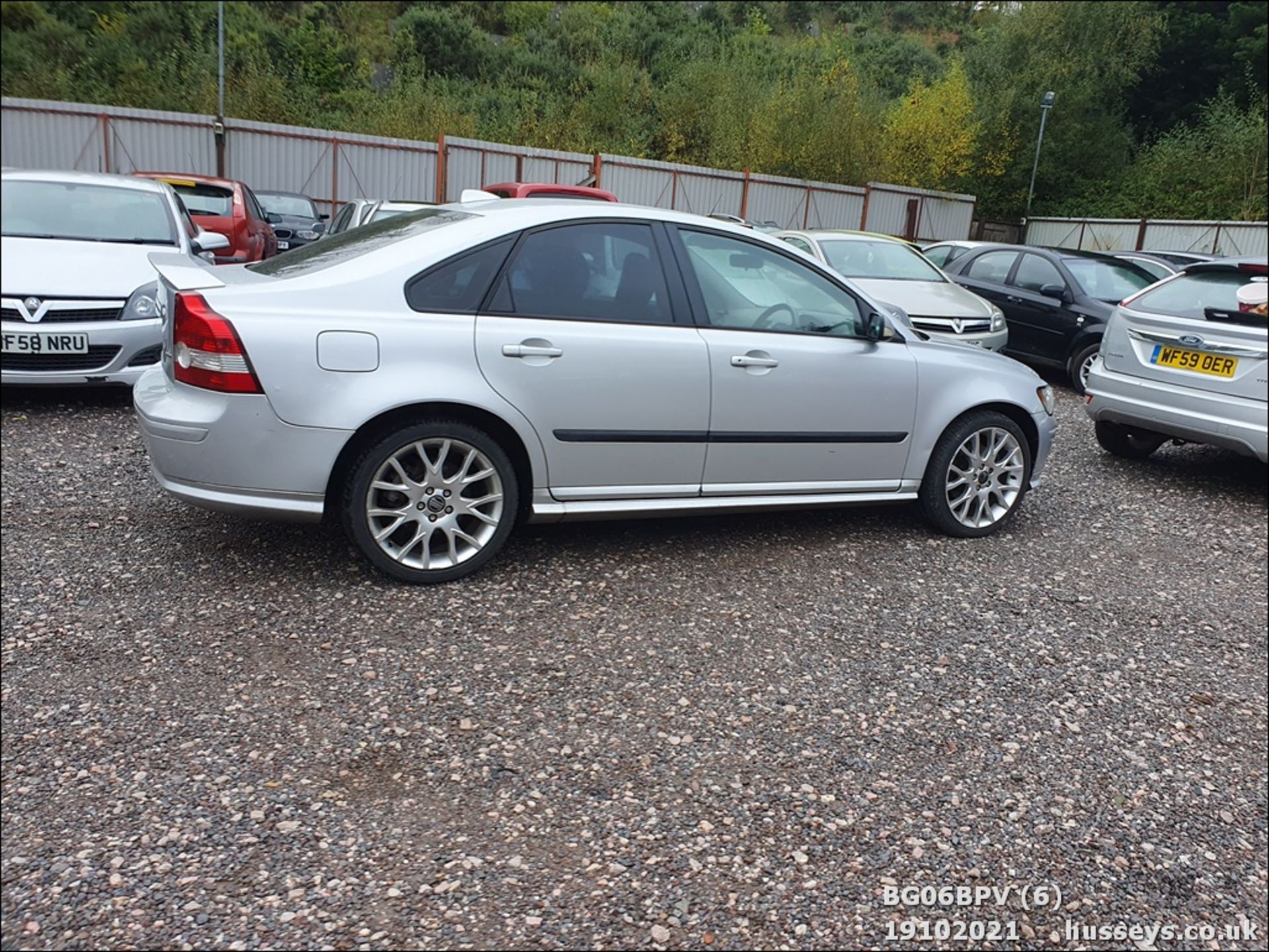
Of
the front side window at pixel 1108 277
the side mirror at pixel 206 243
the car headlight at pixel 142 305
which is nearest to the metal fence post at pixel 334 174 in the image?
the side mirror at pixel 206 243

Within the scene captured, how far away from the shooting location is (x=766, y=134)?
94.8 feet

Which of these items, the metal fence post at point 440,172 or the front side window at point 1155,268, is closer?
the front side window at point 1155,268

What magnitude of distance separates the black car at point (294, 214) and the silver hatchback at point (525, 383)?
13.0m

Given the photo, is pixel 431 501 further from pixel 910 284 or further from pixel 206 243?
pixel 910 284

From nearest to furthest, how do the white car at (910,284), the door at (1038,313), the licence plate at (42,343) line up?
the licence plate at (42,343) < the white car at (910,284) < the door at (1038,313)

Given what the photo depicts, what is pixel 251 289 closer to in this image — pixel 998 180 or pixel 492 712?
pixel 492 712

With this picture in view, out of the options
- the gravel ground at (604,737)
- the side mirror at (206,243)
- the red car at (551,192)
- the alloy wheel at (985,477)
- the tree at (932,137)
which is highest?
the tree at (932,137)

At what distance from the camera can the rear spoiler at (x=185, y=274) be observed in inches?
154

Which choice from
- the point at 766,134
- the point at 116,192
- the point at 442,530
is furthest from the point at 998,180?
the point at 442,530

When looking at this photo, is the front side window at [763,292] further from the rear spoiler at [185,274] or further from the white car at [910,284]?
the white car at [910,284]

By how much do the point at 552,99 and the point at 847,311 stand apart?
1237 inches

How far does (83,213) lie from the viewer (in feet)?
24.4

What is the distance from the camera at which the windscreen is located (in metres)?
17.2

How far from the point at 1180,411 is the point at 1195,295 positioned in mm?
881
